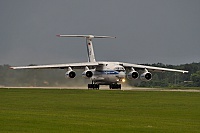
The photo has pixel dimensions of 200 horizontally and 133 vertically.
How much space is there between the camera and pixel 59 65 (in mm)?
74688

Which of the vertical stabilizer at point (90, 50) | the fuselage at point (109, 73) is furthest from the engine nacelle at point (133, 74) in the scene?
the vertical stabilizer at point (90, 50)

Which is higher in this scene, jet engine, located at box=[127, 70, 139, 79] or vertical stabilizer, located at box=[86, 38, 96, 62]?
vertical stabilizer, located at box=[86, 38, 96, 62]

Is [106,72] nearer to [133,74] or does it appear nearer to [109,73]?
[109,73]

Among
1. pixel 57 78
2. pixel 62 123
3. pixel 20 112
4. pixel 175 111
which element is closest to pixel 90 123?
pixel 62 123

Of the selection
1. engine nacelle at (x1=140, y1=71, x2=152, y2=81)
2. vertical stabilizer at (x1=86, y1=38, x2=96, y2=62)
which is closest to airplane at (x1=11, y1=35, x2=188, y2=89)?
engine nacelle at (x1=140, y1=71, x2=152, y2=81)

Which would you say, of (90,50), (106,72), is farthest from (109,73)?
(90,50)

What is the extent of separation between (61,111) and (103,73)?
42.6 meters

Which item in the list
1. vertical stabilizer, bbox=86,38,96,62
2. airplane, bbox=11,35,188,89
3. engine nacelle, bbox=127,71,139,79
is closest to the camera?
airplane, bbox=11,35,188,89

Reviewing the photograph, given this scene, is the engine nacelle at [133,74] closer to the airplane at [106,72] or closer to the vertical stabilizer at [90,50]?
the airplane at [106,72]

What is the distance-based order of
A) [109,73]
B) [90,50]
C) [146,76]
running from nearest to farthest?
1. [109,73]
2. [146,76]
3. [90,50]

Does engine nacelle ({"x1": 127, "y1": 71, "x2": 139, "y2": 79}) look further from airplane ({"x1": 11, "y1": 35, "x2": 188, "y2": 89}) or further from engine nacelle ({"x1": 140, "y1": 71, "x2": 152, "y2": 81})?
engine nacelle ({"x1": 140, "y1": 71, "x2": 152, "y2": 81})

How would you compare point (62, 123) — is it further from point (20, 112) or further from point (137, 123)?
point (20, 112)

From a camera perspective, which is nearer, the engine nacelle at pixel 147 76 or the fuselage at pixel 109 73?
the fuselage at pixel 109 73

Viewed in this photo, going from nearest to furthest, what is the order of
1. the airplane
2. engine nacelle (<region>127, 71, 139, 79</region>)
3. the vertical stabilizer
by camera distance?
the airplane → engine nacelle (<region>127, 71, 139, 79</region>) → the vertical stabilizer
